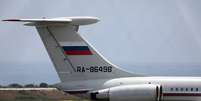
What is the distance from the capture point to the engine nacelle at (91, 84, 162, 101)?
3241cm

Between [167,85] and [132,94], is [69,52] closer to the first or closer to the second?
[132,94]

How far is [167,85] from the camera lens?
33.3 meters

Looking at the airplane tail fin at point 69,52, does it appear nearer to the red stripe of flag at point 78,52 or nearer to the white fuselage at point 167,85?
the red stripe of flag at point 78,52

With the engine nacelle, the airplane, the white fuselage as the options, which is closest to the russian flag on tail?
the airplane

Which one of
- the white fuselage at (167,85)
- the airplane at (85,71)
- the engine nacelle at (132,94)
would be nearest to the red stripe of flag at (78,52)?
the airplane at (85,71)

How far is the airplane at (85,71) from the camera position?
A: 33250 mm

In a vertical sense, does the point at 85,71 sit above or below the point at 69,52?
below

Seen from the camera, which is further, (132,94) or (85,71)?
(85,71)

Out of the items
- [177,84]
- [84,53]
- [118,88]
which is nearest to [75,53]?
[84,53]

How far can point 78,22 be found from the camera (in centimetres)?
3322

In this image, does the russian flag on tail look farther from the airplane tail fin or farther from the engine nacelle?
the engine nacelle

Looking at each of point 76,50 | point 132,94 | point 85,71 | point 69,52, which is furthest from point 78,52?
point 132,94

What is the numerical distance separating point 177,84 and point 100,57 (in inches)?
144

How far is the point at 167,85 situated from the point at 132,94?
1.87 metres
